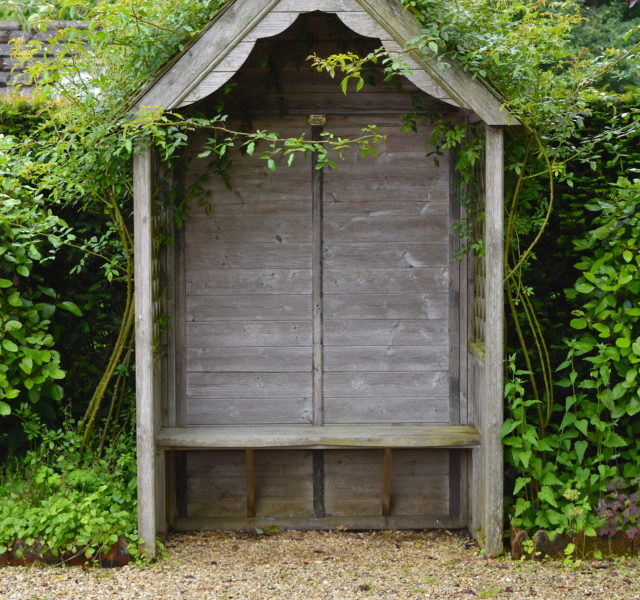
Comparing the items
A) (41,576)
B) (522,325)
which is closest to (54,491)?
(41,576)

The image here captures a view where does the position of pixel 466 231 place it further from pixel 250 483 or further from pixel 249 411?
pixel 250 483

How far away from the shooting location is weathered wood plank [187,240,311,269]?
5.04m

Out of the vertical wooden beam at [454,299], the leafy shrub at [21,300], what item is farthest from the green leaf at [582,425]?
the leafy shrub at [21,300]

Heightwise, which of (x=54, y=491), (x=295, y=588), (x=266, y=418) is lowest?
(x=295, y=588)

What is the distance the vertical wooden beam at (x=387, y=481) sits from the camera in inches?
196

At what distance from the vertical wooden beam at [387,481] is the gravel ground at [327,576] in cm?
29

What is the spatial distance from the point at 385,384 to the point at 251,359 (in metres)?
0.81

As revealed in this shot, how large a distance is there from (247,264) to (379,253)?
78cm

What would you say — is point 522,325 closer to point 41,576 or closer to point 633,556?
point 633,556

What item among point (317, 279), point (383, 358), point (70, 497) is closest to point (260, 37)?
point (317, 279)

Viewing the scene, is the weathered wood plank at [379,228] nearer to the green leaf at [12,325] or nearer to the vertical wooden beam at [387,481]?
the vertical wooden beam at [387,481]

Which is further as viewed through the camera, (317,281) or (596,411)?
(317,281)

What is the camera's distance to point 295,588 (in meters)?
4.21

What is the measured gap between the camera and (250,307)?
506cm
